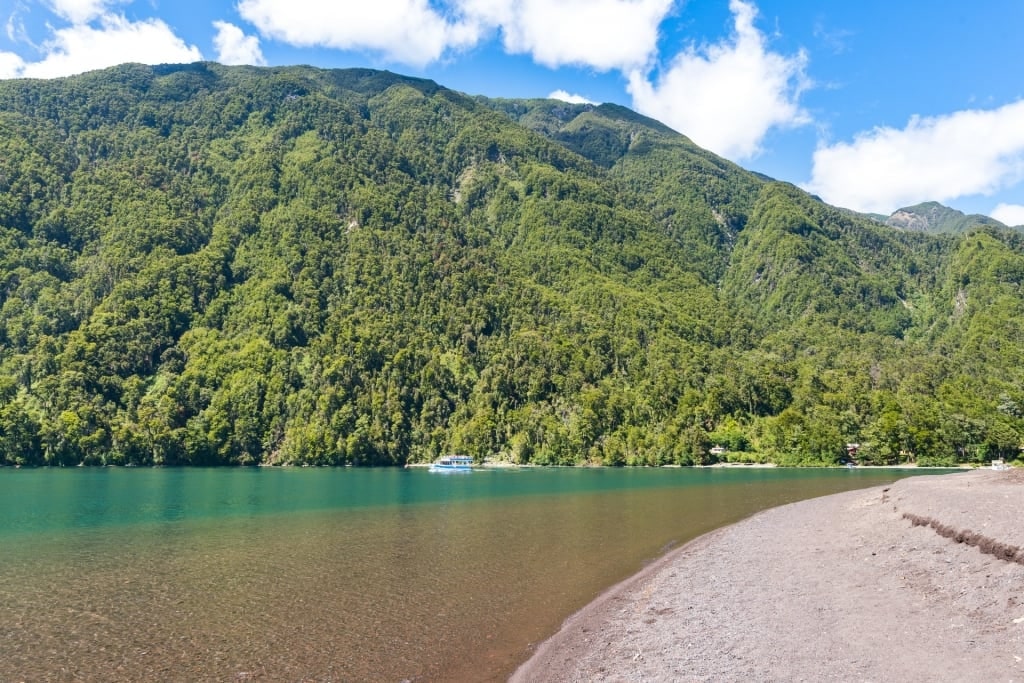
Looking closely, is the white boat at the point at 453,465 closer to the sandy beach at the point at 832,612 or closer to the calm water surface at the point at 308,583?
the calm water surface at the point at 308,583

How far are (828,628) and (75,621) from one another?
97.1 feet

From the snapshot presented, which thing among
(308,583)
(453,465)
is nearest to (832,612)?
(308,583)

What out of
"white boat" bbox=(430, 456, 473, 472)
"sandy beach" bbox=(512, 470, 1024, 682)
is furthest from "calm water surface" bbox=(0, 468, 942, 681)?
"white boat" bbox=(430, 456, 473, 472)

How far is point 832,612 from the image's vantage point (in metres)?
22.4

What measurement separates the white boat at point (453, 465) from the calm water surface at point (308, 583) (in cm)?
9770

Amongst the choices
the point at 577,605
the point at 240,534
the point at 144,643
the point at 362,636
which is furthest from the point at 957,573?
the point at 240,534

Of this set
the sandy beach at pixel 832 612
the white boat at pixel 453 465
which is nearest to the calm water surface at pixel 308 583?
the sandy beach at pixel 832 612

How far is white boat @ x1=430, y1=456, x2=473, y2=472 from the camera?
170500 mm

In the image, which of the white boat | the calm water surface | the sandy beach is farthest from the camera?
the white boat

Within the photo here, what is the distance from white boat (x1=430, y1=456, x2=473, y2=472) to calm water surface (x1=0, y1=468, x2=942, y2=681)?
3846 inches

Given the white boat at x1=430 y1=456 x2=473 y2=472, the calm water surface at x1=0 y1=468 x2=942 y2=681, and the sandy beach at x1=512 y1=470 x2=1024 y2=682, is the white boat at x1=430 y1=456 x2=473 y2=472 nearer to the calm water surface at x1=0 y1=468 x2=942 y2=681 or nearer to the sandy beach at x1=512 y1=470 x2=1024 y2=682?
the calm water surface at x1=0 y1=468 x2=942 y2=681

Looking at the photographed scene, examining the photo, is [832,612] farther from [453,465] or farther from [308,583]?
[453,465]

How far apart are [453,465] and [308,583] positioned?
5795 inches

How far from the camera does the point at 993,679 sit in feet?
47.3
